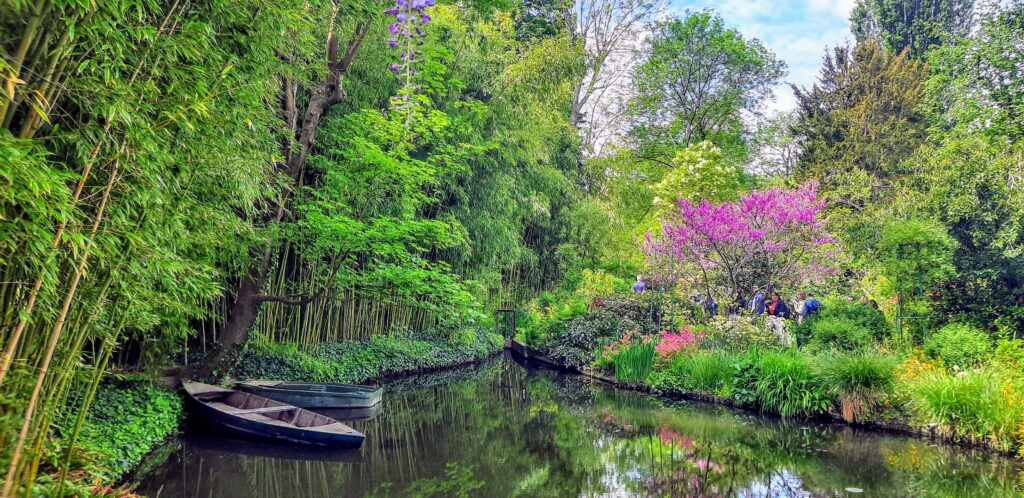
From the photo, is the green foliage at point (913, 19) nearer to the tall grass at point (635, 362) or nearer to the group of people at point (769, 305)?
the group of people at point (769, 305)

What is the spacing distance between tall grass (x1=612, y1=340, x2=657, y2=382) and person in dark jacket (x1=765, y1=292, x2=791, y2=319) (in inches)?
77.1

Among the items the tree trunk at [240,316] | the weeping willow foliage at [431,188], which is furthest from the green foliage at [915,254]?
the tree trunk at [240,316]

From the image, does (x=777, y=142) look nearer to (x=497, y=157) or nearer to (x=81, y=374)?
(x=497, y=157)

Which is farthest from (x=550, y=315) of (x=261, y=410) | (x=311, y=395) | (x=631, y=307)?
(x=261, y=410)

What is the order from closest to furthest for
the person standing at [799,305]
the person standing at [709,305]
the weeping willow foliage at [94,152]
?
the weeping willow foliage at [94,152]
the person standing at [799,305]
the person standing at [709,305]

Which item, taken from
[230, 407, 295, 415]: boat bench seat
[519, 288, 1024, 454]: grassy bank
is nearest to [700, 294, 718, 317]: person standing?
[519, 288, 1024, 454]: grassy bank

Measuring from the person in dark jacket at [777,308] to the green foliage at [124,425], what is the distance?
317 inches

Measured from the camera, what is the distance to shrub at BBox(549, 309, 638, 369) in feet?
30.7

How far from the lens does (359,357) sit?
8.31 meters

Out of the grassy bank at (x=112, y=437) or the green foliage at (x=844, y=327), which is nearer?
the grassy bank at (x=112, y=437)

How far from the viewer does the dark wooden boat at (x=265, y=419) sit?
195 inches

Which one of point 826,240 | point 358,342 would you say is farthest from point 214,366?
point 826,240

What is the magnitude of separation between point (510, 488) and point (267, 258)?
401cm

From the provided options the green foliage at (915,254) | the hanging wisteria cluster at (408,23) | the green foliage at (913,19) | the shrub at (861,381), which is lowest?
the shrub at (861,381)
